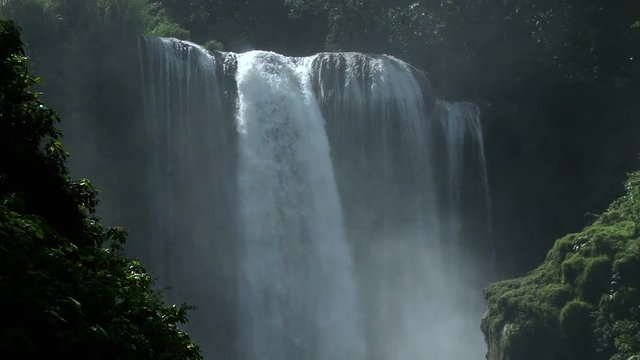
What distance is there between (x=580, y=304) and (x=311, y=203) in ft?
34.4

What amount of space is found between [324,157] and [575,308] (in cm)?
1118

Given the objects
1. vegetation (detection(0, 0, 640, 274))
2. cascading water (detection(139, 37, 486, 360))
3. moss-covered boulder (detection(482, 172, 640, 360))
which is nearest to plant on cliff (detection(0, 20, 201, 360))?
moss-covered boulder (detection(482, 172, 640, 360))

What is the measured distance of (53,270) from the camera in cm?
895

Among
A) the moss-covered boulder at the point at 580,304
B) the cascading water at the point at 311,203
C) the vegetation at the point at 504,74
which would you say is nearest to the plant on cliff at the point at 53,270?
the moss-covered boulder at the point at 580,304

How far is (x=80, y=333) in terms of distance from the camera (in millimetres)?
8367

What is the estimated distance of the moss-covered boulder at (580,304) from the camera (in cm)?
2634

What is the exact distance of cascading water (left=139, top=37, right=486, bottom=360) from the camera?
112 feet

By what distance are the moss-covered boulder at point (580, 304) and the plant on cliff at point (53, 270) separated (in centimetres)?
1642

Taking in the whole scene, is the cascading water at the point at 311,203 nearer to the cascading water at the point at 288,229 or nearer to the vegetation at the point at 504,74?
the cascading water at the point at 288,229

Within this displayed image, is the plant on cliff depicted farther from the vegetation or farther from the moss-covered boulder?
the vegetation

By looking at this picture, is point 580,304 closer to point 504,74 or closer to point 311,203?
point 311,203

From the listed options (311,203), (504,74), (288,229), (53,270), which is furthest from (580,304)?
(53,270)

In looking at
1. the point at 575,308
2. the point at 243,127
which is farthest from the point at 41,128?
the point at 243,127

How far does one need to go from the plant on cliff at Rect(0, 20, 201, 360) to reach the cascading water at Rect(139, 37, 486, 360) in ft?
70.1
